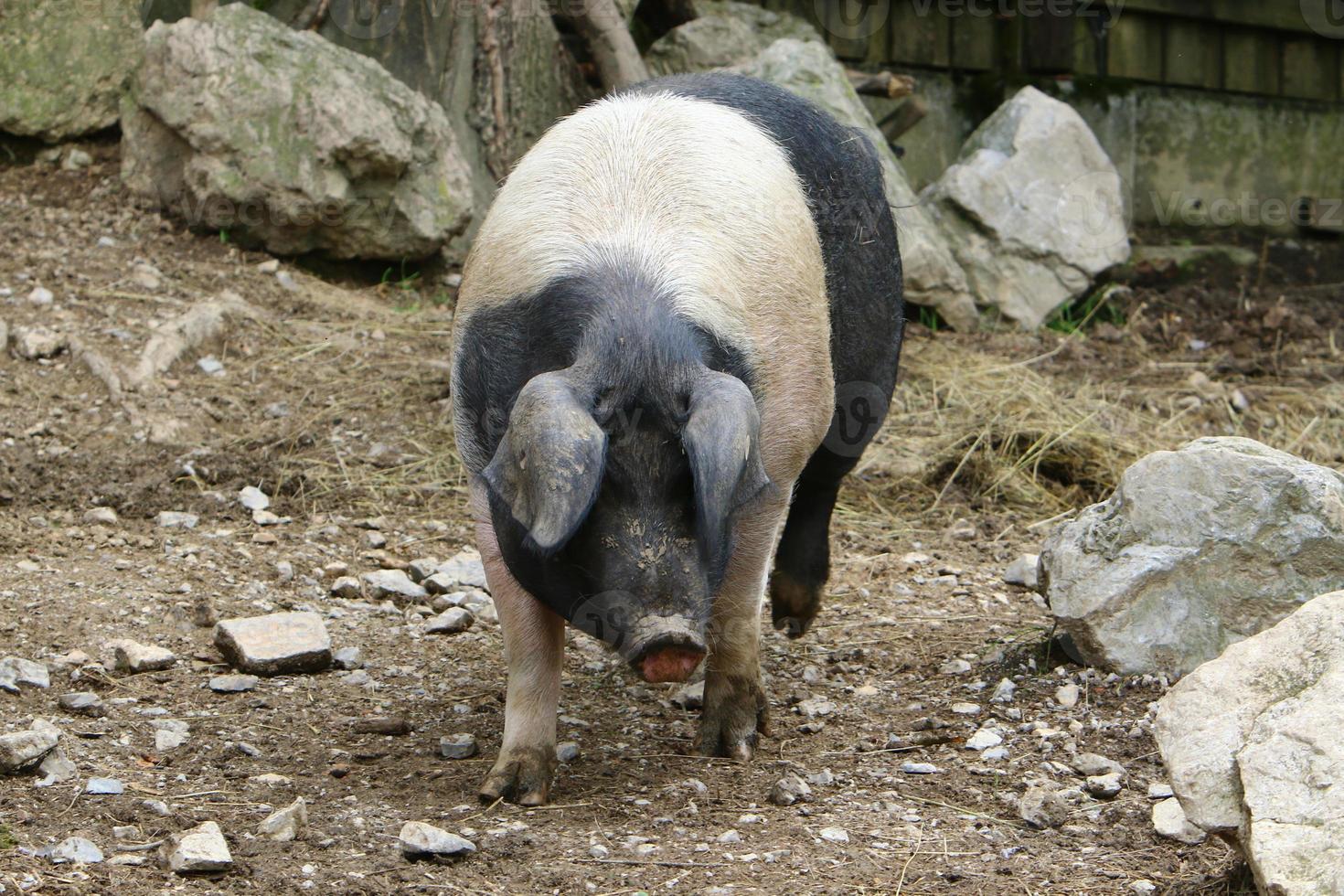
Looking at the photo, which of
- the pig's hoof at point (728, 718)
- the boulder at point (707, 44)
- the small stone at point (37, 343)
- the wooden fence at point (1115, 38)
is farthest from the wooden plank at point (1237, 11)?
the pig's hoof at point (728, 718)

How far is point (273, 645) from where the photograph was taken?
418cm

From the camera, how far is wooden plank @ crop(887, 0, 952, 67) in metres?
9.12

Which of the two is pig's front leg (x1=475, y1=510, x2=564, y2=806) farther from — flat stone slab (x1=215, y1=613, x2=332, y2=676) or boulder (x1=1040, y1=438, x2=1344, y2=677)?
boulder (x1=1040, y1=438, x2=1344, y2=677)

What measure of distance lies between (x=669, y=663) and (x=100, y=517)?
2.95 meters

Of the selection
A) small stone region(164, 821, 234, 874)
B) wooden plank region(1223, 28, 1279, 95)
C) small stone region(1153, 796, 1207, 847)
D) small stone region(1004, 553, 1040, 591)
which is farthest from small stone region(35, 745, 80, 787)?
wooden plank region(1223, 28, 1279, 95)

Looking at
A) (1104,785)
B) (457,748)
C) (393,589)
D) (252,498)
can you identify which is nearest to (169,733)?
(457,748)

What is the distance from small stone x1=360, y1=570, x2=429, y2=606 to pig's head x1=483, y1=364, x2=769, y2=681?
188 centimetres

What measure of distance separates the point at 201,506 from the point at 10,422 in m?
0.85

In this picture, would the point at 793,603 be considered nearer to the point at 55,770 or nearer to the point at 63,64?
the point at 55,770

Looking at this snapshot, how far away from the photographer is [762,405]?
3.49m

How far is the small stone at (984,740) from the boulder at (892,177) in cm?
409

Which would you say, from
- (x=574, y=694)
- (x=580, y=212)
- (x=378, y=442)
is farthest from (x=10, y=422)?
(x=580, y=212)

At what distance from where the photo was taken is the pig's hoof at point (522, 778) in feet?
11.2

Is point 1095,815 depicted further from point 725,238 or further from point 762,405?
point 725,238
